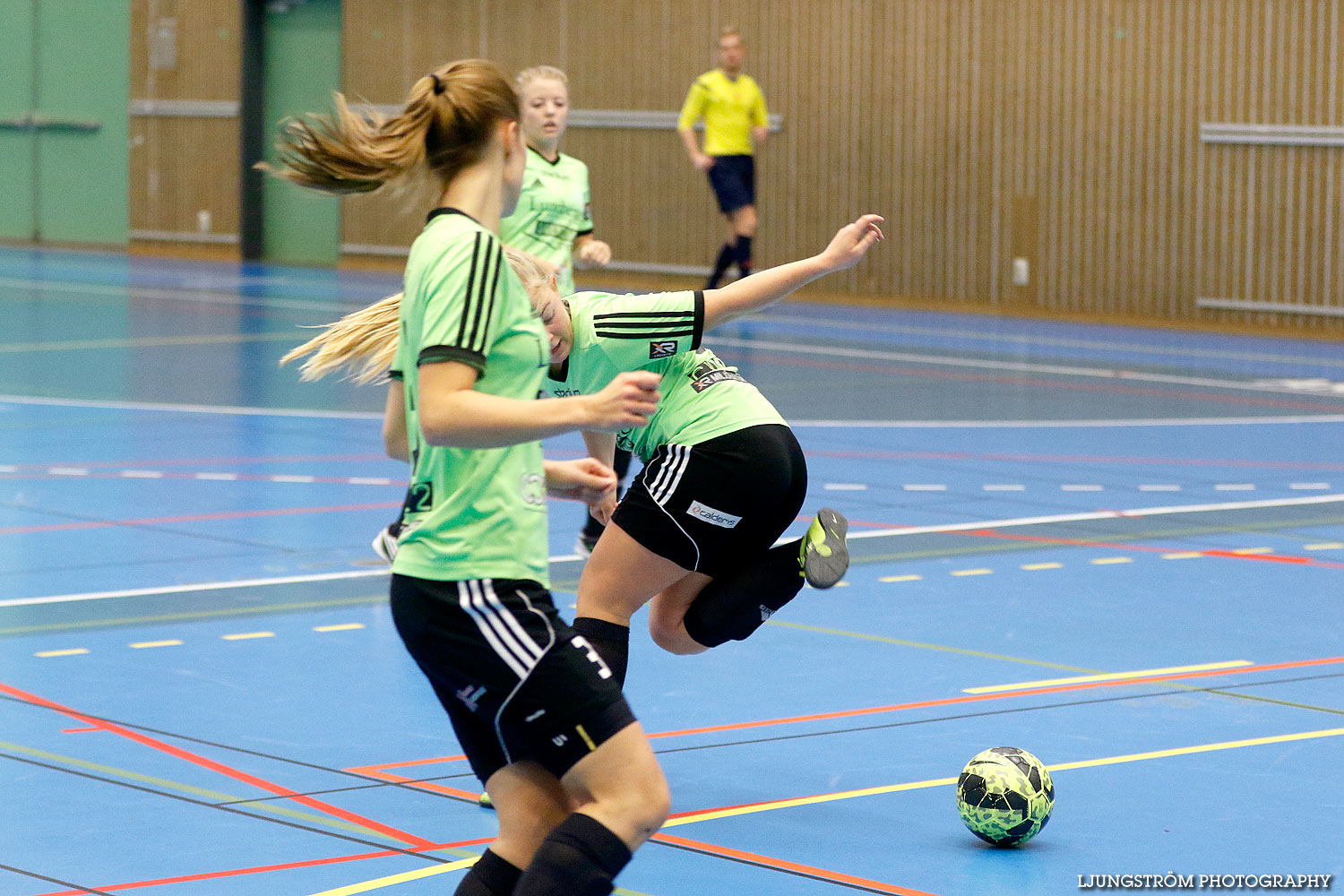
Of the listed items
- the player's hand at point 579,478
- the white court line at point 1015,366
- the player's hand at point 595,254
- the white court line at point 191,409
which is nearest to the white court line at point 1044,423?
the white court line at point 1015,366

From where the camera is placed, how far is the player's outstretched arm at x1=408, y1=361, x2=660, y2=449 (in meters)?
2.94

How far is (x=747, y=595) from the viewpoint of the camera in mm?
4695

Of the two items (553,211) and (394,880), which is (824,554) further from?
(553,211)

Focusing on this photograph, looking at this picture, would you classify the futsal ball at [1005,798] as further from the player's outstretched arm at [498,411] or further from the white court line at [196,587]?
the white court line at [196,587]

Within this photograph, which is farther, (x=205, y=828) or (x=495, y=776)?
(x=205, y=828)

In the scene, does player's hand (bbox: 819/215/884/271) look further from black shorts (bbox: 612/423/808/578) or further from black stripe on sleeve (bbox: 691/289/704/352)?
black shorts (bbox: 612/423/808/578)

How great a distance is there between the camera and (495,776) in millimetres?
3271

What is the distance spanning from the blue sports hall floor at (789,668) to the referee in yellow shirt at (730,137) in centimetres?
568

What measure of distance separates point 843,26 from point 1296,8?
17.4ft

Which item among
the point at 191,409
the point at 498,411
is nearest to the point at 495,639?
the point at 498,411

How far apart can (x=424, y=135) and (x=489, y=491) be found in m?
0.60

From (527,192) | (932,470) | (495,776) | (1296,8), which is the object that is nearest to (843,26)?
(1296,8)

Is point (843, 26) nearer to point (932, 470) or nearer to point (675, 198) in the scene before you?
point (675, 198)

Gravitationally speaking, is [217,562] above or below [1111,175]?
below
